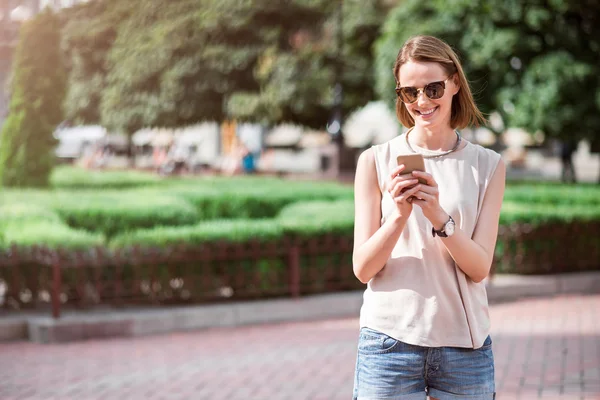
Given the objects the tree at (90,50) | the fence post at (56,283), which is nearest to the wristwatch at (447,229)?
the fence post at (56,283)

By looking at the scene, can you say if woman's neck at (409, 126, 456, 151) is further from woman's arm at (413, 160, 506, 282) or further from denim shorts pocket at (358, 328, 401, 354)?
denim shorts pocket at (358, 328, 401, 354)

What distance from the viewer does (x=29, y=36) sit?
1670 centimetres

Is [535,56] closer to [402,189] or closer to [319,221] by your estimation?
[319,221]

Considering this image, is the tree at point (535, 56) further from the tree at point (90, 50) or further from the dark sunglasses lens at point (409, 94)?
the dark sunglasses lens at point (409, 94)

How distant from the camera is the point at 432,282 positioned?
2367 millimetres

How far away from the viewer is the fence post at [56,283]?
24.8 ft

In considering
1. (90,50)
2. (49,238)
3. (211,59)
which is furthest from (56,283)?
(211,59)

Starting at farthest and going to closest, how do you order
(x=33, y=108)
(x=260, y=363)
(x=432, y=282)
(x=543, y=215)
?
(x=33, y=108) → (x=543, y=215) → (x=260, y=363) → (x=432, y=282)

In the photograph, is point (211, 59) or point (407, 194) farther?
point (211, 59)

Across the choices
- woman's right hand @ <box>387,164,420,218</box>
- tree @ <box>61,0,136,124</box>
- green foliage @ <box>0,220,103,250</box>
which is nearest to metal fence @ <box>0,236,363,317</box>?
green foliage @ <box>0,220,103,250</box>

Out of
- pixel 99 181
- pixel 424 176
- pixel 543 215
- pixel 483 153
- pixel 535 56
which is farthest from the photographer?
pixel 99 181

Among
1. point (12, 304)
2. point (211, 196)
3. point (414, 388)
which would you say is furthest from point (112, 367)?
point (211, 196)

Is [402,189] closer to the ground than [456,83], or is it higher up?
closer to the ground

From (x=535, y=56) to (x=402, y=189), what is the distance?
14.6 metres
